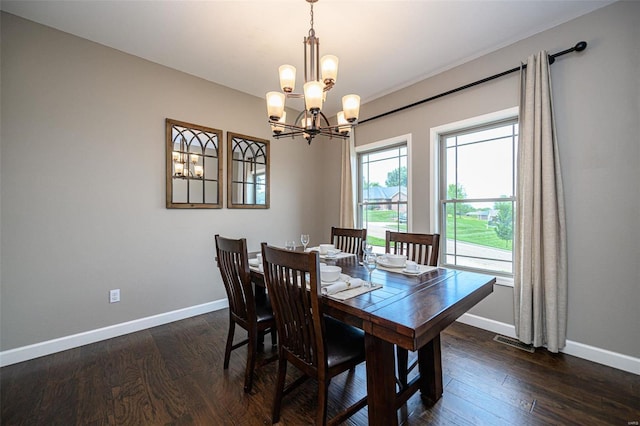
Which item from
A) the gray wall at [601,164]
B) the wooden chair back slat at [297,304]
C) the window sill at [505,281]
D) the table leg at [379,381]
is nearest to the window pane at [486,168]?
the gray wall at [601,164]

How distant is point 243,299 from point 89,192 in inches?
75.8

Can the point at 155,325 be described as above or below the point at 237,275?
below

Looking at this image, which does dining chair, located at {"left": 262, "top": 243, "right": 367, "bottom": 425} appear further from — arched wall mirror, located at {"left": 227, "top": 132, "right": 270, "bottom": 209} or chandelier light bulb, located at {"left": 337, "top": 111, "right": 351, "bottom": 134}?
arched wall mirror, located at {"left": 227, "top": 132, "right": 270, "bottom": 209}

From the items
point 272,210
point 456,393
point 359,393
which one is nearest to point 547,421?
point 456,393

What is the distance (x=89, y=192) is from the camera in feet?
7.98

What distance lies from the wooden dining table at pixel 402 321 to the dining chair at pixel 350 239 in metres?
0.97

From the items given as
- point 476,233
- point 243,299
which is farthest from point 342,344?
point 476,233

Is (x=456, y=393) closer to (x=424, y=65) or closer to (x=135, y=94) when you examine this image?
(x=424, y=65)

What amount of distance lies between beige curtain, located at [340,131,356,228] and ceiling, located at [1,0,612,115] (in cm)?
113

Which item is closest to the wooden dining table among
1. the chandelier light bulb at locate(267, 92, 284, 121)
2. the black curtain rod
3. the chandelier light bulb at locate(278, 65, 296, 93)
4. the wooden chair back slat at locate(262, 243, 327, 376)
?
the wooden chair back slat at locate(262, 243, 327, 376)

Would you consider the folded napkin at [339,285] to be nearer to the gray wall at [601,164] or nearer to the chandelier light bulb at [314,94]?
the chandelier light bulb at [314,94]

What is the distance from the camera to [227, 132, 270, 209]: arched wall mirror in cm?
336

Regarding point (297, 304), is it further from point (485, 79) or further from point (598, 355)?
point (485, 79)

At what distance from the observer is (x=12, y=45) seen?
2.11 metres
